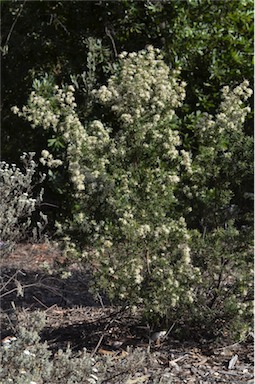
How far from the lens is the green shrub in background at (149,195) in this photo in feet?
13.0

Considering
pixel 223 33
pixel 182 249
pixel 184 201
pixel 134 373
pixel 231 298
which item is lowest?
pixel 134 373

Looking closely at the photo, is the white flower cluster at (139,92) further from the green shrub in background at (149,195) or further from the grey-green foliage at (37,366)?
the grey-green foliage at (37,366)

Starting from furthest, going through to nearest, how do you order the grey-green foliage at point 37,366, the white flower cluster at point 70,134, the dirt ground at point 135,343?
1. the dirt ground at point 135,343
2. the white flower cluster at point 70,134
3. the grey-green foliage at point 37,366

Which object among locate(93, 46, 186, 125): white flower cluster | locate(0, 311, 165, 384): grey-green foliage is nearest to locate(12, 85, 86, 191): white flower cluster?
locate(93, 46, 186, 125): white flower cluster

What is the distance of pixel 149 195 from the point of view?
4.05 metres

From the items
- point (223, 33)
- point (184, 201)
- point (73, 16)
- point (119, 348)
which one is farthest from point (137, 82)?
point (73, 16)

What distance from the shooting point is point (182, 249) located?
396 centimetres

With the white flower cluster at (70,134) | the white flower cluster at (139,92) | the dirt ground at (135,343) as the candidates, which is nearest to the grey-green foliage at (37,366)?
the dirt ground at (135,343)

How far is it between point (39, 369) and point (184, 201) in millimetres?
1465

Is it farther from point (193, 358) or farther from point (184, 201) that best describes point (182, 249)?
point (193, 358)

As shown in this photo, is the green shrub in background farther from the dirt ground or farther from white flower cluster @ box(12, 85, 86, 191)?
the dirt ground

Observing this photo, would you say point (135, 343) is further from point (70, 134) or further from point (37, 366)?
point (70, 134)

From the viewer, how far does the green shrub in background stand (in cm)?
396

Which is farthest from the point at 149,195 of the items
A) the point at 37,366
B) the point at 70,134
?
the point at 37,366
